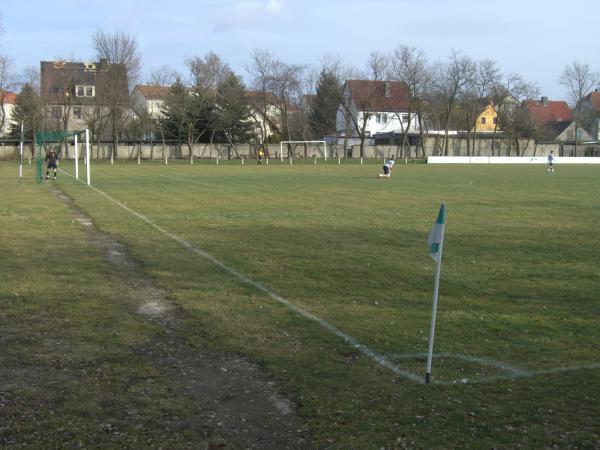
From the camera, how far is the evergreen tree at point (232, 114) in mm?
80562

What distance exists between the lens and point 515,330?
7.35 meters

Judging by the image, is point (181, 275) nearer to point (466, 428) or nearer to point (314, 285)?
point (314, 285)

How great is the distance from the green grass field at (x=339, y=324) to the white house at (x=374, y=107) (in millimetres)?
71913

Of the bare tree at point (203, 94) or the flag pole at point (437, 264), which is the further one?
the bare tree at point (203, 94)

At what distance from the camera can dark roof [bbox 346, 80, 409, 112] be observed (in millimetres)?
89188

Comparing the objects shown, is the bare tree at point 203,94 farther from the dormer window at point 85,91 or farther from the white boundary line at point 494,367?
the white boundary line at point 494,367

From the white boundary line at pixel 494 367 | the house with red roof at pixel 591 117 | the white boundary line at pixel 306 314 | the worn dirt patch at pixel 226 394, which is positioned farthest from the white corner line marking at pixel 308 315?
the house with red roof at pixel 591 117

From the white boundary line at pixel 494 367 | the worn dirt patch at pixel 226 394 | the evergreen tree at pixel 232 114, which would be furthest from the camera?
the evergreen tree at pixel 232 114

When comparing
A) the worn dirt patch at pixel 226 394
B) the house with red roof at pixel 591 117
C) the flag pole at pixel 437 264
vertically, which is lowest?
the worn dirt patch at pixel 226 394

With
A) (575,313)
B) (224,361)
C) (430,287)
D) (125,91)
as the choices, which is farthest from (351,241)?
(125,91)

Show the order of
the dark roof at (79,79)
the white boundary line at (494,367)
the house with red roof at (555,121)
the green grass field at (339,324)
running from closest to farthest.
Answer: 1. the green grass field at (339,324)
2. the white boundary line at (494,367)
3. the dark roof at (79,79)
4. the house with red roof at (555,121)

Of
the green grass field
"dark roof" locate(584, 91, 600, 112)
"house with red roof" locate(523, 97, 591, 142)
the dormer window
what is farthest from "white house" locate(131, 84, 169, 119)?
"dark roof" locate(584, 91, 600, 112)

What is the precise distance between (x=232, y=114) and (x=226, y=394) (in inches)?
3053

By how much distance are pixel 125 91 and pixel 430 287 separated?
69329 mm
